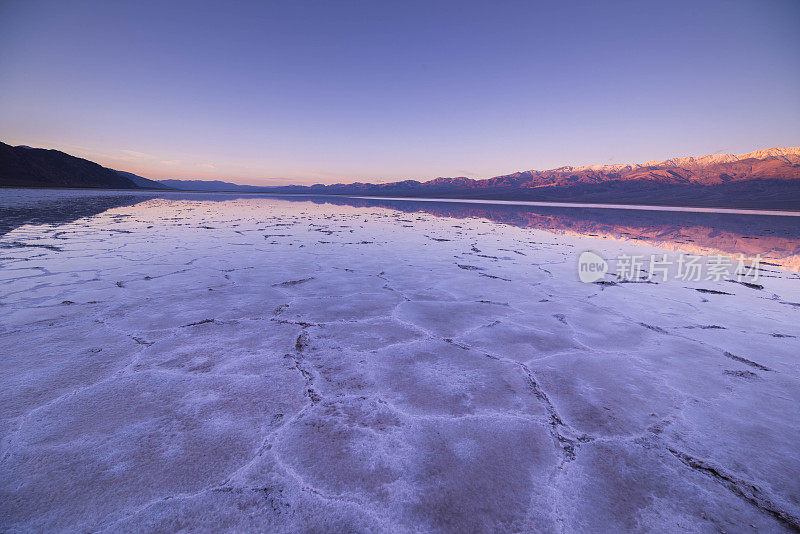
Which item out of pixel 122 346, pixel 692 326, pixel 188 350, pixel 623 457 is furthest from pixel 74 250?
pixel 692 326

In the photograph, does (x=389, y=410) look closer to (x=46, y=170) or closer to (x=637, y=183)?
(x=46, y=170)

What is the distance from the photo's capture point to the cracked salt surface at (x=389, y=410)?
2.59 feet

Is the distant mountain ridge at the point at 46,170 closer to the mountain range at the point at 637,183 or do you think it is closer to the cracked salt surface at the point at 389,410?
the mountain range at the point at 637,183

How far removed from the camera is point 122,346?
156 cm

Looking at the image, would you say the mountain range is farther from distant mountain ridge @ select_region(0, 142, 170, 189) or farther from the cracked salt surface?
the cracked salt surface

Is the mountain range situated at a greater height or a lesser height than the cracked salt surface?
greater

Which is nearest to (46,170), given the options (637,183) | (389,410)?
(389,410)

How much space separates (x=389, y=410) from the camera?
1.16 meters

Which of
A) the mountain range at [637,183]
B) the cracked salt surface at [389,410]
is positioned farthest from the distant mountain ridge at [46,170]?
the cracked salt surface at [389,410]

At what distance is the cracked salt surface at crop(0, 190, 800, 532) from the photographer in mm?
791

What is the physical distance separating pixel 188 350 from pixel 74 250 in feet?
11.6

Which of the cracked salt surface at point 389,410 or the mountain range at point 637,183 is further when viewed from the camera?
the mountain range at point 637,183

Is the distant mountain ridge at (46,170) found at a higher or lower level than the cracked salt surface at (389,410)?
higher

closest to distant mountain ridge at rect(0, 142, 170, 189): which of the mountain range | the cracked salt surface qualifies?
the mountain range
